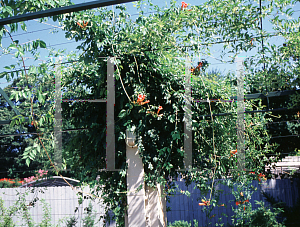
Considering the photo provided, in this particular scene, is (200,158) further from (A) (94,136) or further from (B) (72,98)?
(B) (72,98)

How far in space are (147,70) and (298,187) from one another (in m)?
4.24

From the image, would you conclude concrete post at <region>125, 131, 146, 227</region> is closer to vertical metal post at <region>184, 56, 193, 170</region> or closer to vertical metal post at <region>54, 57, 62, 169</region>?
vertical metal post at <region>184, 56, 193, 170</region>

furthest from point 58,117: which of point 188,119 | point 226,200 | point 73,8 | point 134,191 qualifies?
point 226,200

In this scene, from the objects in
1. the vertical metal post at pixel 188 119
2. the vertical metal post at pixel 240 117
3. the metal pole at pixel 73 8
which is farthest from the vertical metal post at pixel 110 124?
the vertical metal post at pixel 240 117

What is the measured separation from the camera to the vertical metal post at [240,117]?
7.08ft

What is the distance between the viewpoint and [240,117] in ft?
7.16

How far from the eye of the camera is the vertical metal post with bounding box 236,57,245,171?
216cm

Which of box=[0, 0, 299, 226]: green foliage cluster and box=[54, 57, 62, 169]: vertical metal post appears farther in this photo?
A: box=[54, 57, 62, 169]: vertical metal post

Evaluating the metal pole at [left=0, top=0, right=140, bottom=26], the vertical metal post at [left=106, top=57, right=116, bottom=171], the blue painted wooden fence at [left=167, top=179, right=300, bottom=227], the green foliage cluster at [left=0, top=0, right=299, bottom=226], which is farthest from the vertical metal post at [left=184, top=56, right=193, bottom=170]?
the blue painted wooden fence at [left=167, top=179, right=300, bottom=227]

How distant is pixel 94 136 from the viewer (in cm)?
222

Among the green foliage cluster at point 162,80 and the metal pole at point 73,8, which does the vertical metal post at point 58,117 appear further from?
the metal pole at point 73,8

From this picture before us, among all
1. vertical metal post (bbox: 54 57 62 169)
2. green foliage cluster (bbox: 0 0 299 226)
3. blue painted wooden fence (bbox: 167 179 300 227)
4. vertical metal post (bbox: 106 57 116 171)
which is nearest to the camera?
green foliage cluster (bbox: 0 0 299 226)

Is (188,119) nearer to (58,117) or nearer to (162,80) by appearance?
(162,80)

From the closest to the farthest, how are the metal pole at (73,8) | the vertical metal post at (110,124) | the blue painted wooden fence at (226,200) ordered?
the metal pole at (73,8)
the vertical metal post at (110,124)
the blue painted wooden fence at (226,200)
